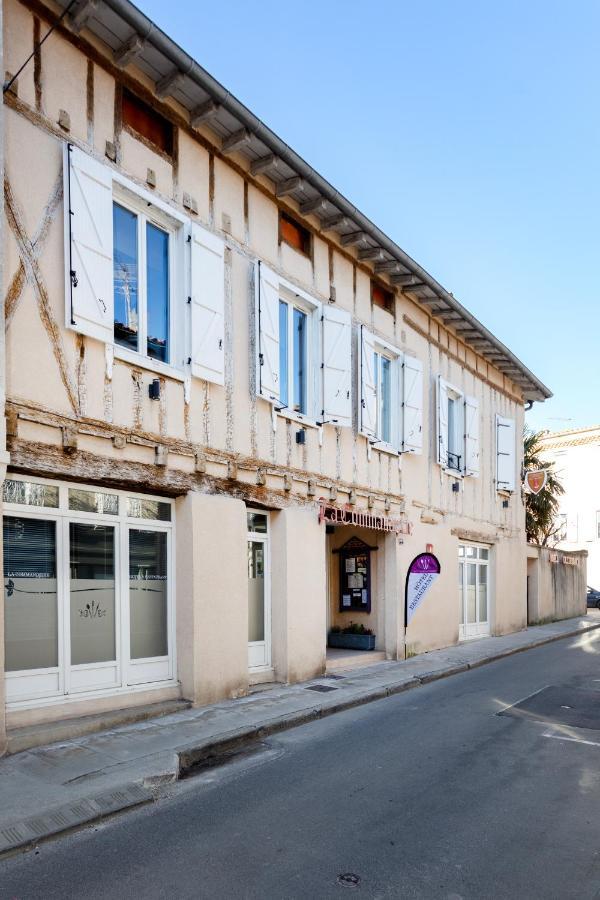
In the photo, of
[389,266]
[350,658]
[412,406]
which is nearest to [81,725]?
[350,658]

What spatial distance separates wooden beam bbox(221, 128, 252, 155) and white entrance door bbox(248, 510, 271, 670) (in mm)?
4483

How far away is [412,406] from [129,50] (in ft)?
24.3

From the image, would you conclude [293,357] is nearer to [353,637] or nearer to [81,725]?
[353,637]

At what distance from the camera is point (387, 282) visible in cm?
1242

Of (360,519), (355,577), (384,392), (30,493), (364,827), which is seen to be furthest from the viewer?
(355,577)

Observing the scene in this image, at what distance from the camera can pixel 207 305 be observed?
8188mm

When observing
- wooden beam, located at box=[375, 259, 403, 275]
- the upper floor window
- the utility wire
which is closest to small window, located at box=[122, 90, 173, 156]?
the upper floor window

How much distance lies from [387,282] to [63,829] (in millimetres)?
10005

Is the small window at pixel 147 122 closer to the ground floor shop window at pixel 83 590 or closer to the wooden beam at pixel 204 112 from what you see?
the wooden beam at pixel 204 112

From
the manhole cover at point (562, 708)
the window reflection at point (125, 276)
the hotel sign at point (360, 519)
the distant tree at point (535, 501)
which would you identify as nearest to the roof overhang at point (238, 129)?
the window reflection at point (125, 276)

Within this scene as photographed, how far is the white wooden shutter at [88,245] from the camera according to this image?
6.66 metres

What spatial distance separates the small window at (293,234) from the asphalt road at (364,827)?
21.0ft

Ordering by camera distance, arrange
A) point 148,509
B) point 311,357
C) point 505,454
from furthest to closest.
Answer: point 505,454 < point 311,357 < point 148,509

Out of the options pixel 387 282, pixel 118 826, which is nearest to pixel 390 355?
pixel 387 282
